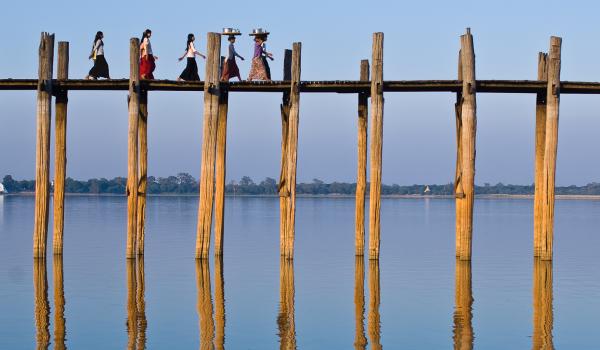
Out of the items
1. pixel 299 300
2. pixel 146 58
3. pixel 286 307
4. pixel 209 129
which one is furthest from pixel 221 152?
pixel 286 307

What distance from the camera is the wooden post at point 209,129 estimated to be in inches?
819

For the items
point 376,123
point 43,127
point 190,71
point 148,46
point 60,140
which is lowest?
point 60,140

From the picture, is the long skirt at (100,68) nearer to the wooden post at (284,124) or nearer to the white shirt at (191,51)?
the white shirt at (191,51)

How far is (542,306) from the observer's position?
55.3 ft

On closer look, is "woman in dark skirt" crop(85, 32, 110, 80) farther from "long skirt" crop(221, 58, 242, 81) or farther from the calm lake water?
the calm lake water

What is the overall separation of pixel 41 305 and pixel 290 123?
6.04m

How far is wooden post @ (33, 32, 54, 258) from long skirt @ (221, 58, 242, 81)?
9.85 feet

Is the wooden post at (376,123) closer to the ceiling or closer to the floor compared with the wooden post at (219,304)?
closer to the ceiling

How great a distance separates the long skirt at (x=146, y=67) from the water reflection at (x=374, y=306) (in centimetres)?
514

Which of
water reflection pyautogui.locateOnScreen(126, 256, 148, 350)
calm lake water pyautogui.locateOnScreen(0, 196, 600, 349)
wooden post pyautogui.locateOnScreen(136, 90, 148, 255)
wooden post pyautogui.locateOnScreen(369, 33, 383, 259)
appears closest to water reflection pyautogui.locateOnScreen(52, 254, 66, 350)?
calm lake water pyautogui.locateOnScreen(0, 196, 600, 349)

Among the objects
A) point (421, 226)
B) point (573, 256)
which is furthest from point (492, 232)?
point (573, 256)

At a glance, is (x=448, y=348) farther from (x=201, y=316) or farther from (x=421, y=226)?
(x=421, y=226)

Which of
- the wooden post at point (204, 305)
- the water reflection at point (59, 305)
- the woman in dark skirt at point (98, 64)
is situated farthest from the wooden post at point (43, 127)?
the wooden post at point (204, 305)

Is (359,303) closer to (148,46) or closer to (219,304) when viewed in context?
(219,304)
